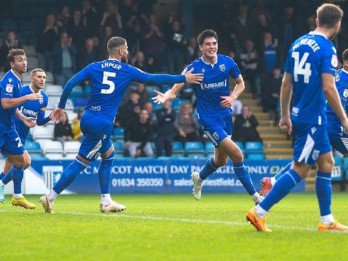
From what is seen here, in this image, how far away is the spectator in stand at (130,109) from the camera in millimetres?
27281

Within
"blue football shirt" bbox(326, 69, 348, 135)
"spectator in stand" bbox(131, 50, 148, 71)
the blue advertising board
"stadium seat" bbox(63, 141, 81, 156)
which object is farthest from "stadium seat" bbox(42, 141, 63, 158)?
"blue football shirt" bbox(326, 69, 348, 135)

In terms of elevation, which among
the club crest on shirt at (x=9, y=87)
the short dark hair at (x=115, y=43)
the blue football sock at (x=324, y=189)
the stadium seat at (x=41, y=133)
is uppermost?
the short dark hair at (x=115, y=43)

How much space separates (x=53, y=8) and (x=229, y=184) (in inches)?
372

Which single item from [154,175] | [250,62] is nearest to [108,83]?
[154,175]

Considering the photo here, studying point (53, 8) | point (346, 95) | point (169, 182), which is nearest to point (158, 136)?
point (169, 182)

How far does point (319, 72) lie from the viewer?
1066 centimetres

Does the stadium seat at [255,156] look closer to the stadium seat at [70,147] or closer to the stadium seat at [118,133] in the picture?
the stadium seat at [118,133]

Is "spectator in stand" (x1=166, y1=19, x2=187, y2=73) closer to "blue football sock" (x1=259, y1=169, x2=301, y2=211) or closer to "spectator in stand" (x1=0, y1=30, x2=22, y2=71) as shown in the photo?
"spectator in stand" (x1=0, y1=30, x2=22, y2=71)

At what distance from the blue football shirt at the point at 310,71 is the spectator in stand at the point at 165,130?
53.4 feet

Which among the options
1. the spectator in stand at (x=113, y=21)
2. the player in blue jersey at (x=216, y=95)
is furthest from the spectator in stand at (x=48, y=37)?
the player in blue jersey at (x=216, y=95)

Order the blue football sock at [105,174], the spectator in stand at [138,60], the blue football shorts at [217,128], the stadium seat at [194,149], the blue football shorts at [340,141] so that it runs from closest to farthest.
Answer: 1. the blue football sock at [105,174]
2. the blue football shorts at [217,128]
3. the blue football shorts at [340,141]
4. the stadium seat at [194,149]
5. the spectator in stand at [138,60]

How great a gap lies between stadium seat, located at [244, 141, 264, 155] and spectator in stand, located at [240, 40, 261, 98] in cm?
324

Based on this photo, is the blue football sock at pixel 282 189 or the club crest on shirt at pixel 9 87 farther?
the club crest on shirt at pixel 9 87

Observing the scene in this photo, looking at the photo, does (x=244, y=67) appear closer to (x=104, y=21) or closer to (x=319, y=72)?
(x=104, y=21)
